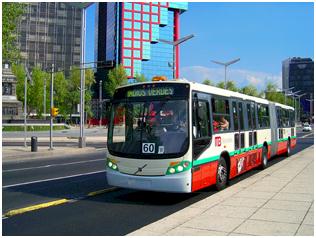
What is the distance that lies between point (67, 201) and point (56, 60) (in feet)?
402

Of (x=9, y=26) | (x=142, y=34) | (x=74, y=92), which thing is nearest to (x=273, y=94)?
(x=142, y=34)

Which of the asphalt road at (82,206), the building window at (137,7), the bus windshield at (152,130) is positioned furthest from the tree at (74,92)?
the bus windshield at (152,130)

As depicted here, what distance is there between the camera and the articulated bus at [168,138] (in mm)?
9078

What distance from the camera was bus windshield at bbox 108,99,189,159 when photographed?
915 centimetres

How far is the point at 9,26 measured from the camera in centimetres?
2580

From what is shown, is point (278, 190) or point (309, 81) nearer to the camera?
point (278, 190)

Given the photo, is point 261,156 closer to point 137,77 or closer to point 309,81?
point 137,77

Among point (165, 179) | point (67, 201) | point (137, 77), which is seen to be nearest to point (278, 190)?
point (165, 179)

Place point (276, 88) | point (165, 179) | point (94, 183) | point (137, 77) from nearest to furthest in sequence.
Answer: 1. point (165, 179)
2. point (94, 183)
3. point (137, 77)
4. point (276, 88)

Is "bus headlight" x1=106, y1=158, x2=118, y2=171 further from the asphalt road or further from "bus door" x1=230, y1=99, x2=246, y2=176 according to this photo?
"bus door" x1=230, y1=99, x2=246, y2=176

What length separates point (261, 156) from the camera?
15.4 m

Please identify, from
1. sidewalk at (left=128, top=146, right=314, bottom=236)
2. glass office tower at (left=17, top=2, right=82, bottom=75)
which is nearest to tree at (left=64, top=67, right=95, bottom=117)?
glass office tower at (left=17, top=2, right=82, bottom=75)

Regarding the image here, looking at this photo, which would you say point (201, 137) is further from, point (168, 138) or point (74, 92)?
point (74, 92)

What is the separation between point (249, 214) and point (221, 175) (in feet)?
10.8
